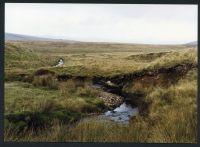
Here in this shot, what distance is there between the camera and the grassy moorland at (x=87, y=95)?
714 centimetres

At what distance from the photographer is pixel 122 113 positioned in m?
7.50

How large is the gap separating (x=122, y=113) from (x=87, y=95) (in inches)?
26.8

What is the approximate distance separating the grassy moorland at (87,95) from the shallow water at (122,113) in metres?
0.13

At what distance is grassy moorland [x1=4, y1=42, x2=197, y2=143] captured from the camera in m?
7.14

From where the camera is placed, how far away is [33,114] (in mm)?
7242

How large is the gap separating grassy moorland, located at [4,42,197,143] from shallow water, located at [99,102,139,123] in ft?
0.42

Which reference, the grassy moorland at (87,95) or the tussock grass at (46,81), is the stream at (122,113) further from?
the tussock grass at (46,81)

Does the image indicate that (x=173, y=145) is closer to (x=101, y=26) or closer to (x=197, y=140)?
(x=197, y=140)

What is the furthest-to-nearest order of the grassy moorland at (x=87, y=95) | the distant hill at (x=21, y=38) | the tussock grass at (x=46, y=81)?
1. the tussock grass at (x=46, y=81)
2. the distant hill at (x=21, y=38)
3. the grassy moorland at (x=87, y=95)

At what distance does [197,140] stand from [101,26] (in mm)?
2559

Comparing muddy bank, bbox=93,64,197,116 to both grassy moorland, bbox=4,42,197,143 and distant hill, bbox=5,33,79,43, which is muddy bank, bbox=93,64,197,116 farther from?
distant hill, bbox=5,33,79,43

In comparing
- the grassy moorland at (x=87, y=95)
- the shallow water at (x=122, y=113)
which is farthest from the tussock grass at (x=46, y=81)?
the shallow water at (x=122, y=113)

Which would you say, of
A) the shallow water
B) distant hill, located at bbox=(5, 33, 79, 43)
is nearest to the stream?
the shallow water

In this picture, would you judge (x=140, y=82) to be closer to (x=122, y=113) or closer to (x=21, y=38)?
(x=122, y=113)
